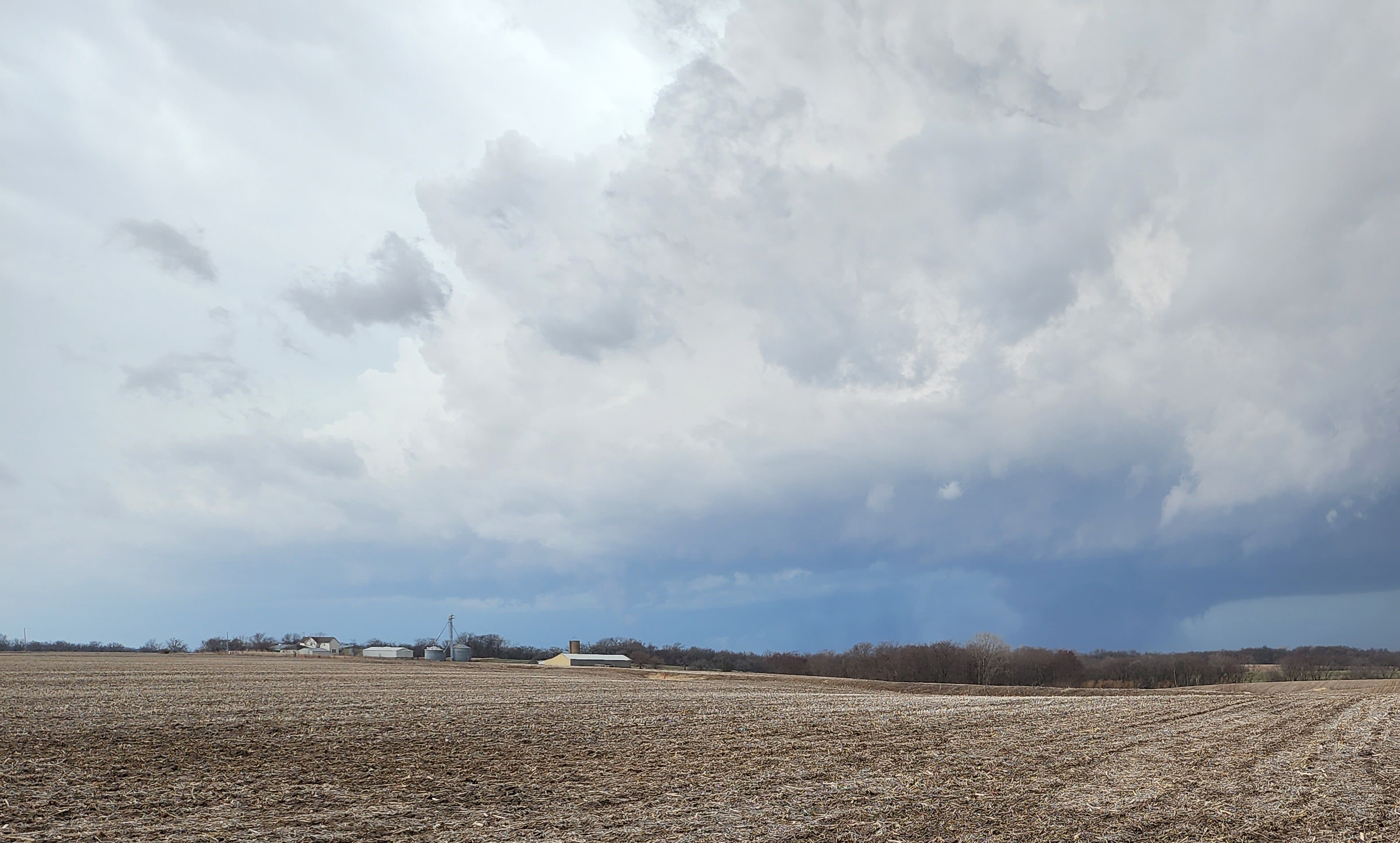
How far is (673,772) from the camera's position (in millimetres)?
21188

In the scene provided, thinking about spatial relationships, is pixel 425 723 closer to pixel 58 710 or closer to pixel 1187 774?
pixel 58 710

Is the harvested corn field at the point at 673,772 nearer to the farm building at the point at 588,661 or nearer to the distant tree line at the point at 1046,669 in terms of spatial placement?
the distant tree line at the point at 1046,669

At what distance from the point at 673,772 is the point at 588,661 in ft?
511

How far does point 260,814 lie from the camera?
16.2 m

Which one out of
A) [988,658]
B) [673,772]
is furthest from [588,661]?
[673,772]

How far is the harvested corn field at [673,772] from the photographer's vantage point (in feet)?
51.5

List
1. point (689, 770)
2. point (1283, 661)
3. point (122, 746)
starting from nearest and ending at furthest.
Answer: point (689, 770)
point (122, 746)
point (1283, 661)

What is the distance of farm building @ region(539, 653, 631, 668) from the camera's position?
543 ft

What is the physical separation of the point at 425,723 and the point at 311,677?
139 feet

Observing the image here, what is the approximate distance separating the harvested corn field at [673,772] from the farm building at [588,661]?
128 metres

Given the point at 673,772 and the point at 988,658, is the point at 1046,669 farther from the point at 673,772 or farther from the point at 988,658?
the point at 673,772

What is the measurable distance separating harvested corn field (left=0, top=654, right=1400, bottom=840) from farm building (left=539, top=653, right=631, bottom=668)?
5048 inches

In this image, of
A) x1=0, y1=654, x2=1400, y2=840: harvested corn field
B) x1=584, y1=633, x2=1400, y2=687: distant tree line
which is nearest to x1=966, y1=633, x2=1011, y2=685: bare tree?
x1=584, y1=633, x2=1400, y2=687: distant tree line

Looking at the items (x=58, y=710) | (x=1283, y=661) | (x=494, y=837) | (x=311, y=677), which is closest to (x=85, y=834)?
(x=494, y=837)
